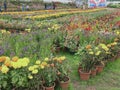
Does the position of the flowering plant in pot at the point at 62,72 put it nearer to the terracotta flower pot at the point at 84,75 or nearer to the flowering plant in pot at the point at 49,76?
A: the flowering plant in pot at the point at 49,76

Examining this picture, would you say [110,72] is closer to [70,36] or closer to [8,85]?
[70,36]

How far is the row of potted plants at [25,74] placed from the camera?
374cm

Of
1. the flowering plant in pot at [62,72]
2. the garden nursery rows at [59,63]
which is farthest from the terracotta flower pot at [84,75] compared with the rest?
the flowering plant in pot at [62,72]

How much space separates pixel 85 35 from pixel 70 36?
486 mm

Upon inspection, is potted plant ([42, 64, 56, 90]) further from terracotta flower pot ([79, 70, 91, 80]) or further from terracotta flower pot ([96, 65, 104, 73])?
terracotta flower pot ([96, 65, 104, 73])

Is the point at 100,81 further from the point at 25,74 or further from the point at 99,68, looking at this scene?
the point at 25,74

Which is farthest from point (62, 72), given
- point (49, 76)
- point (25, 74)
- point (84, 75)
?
point (25, 74)

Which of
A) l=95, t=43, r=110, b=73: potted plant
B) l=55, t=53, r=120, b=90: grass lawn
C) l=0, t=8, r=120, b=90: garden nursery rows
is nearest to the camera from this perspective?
l=0, t=8, r=120, b=90: garden nursery rows

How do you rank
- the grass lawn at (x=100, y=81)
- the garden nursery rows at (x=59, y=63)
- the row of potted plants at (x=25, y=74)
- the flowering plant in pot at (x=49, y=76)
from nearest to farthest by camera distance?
1. the row of potted plants at (x=25, y=74)
2. the garden nursery rows at (x=59, y=63)
3. the flowering plant in pot at (x=49, y=76)
4. the grass lawn at (x=100, y=81)

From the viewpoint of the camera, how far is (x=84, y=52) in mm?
5691

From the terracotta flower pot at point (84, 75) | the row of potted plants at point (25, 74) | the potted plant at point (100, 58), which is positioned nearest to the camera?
the row of potted plants at point (25, 74)

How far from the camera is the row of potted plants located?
147 inches

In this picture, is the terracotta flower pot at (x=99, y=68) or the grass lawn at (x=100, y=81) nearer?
the grass lawn at (x=100, y=81)

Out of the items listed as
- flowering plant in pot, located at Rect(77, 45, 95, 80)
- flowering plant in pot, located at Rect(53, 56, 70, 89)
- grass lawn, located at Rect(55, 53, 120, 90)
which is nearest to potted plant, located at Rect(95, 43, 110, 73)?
grass lawn, located at Rect(55, 53, 120, 90)
